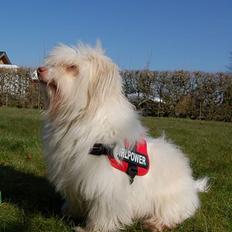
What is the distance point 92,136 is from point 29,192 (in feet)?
5.64

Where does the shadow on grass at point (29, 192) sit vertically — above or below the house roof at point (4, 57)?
above

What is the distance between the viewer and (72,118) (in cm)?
385

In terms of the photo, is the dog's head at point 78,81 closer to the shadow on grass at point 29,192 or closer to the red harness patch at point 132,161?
the red harness patch at point 132,161

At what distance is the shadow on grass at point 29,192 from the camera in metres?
4.73

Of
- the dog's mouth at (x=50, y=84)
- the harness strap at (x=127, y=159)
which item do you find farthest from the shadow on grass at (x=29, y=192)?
the dog's mouth at (x=50, y=84)

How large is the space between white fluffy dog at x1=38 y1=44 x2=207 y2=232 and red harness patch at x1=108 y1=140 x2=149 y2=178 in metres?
0.03

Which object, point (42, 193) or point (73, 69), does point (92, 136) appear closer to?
point (73, 69)

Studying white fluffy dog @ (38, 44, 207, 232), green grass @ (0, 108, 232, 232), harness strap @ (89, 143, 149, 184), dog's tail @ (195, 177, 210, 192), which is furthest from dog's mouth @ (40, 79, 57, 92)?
dog's tail @ (195, 177, 210, 192)

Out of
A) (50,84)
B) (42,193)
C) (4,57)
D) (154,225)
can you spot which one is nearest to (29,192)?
(42,193)

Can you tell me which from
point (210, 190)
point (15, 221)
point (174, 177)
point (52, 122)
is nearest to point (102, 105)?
point (52, 122)

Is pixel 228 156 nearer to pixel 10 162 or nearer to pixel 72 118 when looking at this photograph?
pixel 10 162

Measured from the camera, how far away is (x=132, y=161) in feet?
13.1

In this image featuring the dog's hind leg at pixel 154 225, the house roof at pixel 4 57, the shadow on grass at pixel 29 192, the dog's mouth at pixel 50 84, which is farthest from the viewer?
the house roof at pixel 4 57

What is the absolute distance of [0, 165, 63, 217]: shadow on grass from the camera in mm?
4727
